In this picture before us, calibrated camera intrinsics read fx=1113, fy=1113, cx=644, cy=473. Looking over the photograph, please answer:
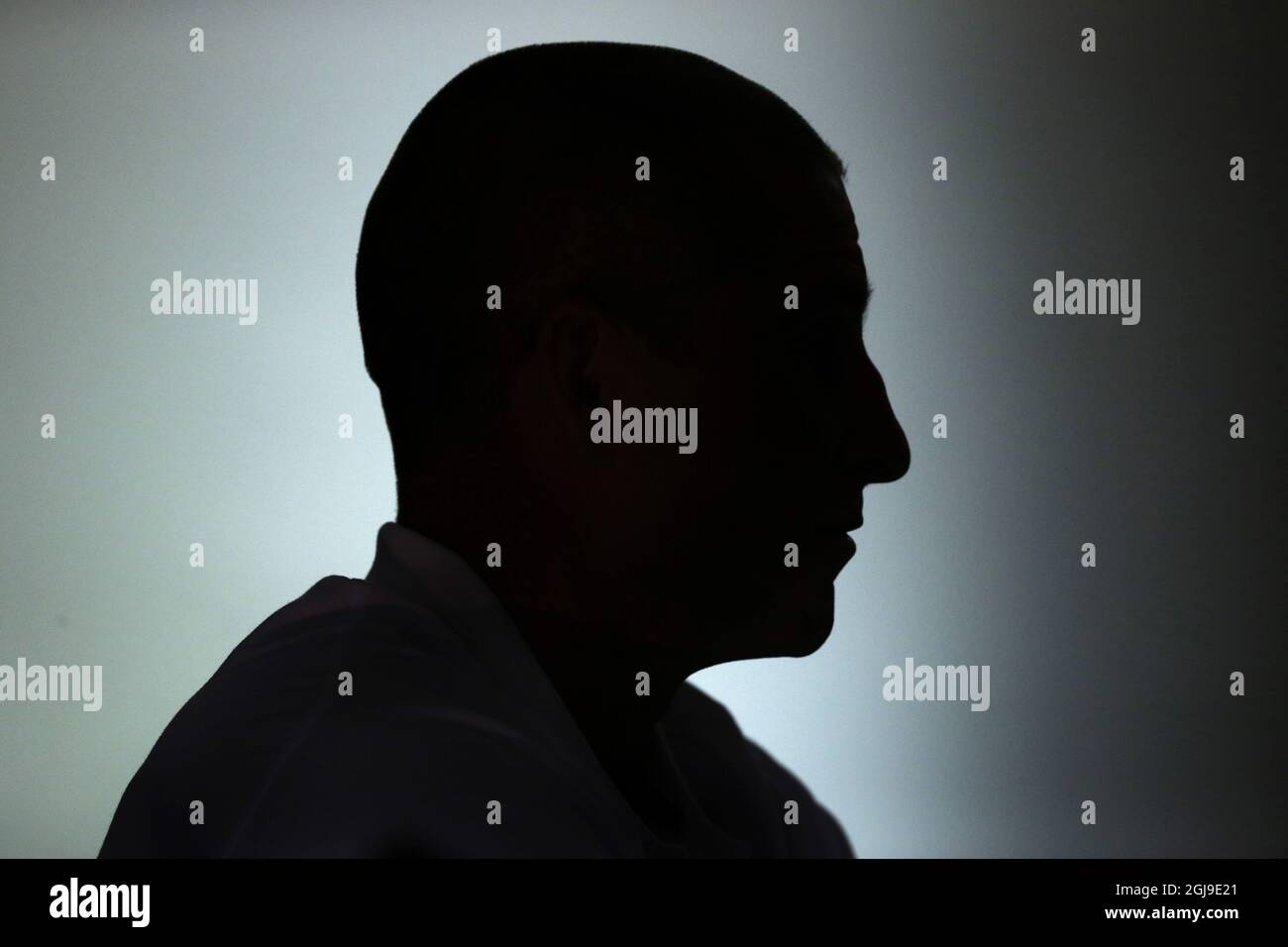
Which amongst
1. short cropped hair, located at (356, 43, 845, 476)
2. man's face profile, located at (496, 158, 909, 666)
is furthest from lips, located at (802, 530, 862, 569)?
short cropped hair, located at (356, 43, 845, 476)

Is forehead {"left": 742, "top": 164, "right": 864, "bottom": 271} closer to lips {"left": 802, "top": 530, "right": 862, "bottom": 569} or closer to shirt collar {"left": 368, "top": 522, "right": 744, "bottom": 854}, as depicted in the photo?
lips {"left": 802, "top": 530, "right": 862, "bottom": 569}

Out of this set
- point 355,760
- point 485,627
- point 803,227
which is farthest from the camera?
point 803,227

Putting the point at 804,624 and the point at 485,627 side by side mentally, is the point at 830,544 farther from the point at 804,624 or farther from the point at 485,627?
the point at 485,627

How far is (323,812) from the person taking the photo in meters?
0.88

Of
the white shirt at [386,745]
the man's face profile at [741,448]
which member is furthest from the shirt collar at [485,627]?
the man's face profile at [741,448]

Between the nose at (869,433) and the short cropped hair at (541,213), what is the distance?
0.65ft

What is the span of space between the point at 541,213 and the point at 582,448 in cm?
23

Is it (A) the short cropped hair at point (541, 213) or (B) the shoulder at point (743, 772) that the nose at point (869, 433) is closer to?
(A) the short cropped hair at point (541, 213)

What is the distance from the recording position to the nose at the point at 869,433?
1148 mm

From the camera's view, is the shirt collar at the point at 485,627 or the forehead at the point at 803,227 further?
the forehead at the point at 803,227

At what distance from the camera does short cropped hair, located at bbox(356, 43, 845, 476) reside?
1054mm

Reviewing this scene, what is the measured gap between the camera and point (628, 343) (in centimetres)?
107

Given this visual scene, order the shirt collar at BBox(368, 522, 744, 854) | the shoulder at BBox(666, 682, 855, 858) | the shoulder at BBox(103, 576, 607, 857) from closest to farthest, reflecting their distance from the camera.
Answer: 1. the shoulder at BBox(103, 576, 607, 857)
2. the shirt collar at BBox(368, 522, 744, 854)
3. the shoulder at BBox(666, 682, 855, 858)

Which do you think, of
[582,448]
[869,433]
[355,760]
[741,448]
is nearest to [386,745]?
[355,760]
